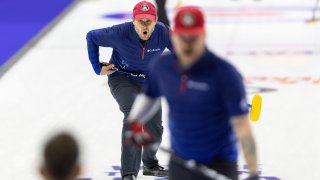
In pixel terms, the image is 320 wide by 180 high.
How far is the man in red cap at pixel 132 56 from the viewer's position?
6391 mm

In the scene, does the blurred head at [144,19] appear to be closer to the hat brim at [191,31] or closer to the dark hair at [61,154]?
the hat brim at [191,31]

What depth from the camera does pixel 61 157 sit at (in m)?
3.10

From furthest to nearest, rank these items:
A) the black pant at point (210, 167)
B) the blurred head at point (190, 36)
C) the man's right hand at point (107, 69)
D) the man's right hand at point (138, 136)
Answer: the man's right hand at point (107, 69)
the man's right hand at point (138, 136)
the black pant at point (210, 167)
the blurred head at point (190, 36)

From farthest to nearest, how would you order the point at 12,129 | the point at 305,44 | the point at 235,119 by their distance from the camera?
1. the point at 305,44
2. the point at 12,129
3. the point at 235,119

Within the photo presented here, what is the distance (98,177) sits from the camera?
716 centimetres

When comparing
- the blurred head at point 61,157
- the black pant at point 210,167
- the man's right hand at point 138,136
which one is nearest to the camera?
the blurred head at point 61,157

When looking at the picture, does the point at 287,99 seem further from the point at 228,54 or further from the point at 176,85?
the point at 176,85

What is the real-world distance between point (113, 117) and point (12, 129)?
4.05 feet

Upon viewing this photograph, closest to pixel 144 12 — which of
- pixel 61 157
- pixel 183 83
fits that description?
pixel 183 83

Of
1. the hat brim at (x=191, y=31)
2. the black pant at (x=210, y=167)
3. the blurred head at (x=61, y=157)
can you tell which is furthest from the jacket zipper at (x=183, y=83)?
the blurred head at (x=61, y=157)

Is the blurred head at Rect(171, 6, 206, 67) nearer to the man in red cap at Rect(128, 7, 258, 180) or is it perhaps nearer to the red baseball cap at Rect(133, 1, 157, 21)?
the man in red cap at Rect(128, 7, 258, 180)

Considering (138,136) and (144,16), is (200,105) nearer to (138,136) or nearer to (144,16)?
(138,136)

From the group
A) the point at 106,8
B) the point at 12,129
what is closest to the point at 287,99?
the point at 12,129

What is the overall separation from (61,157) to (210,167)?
148cm
